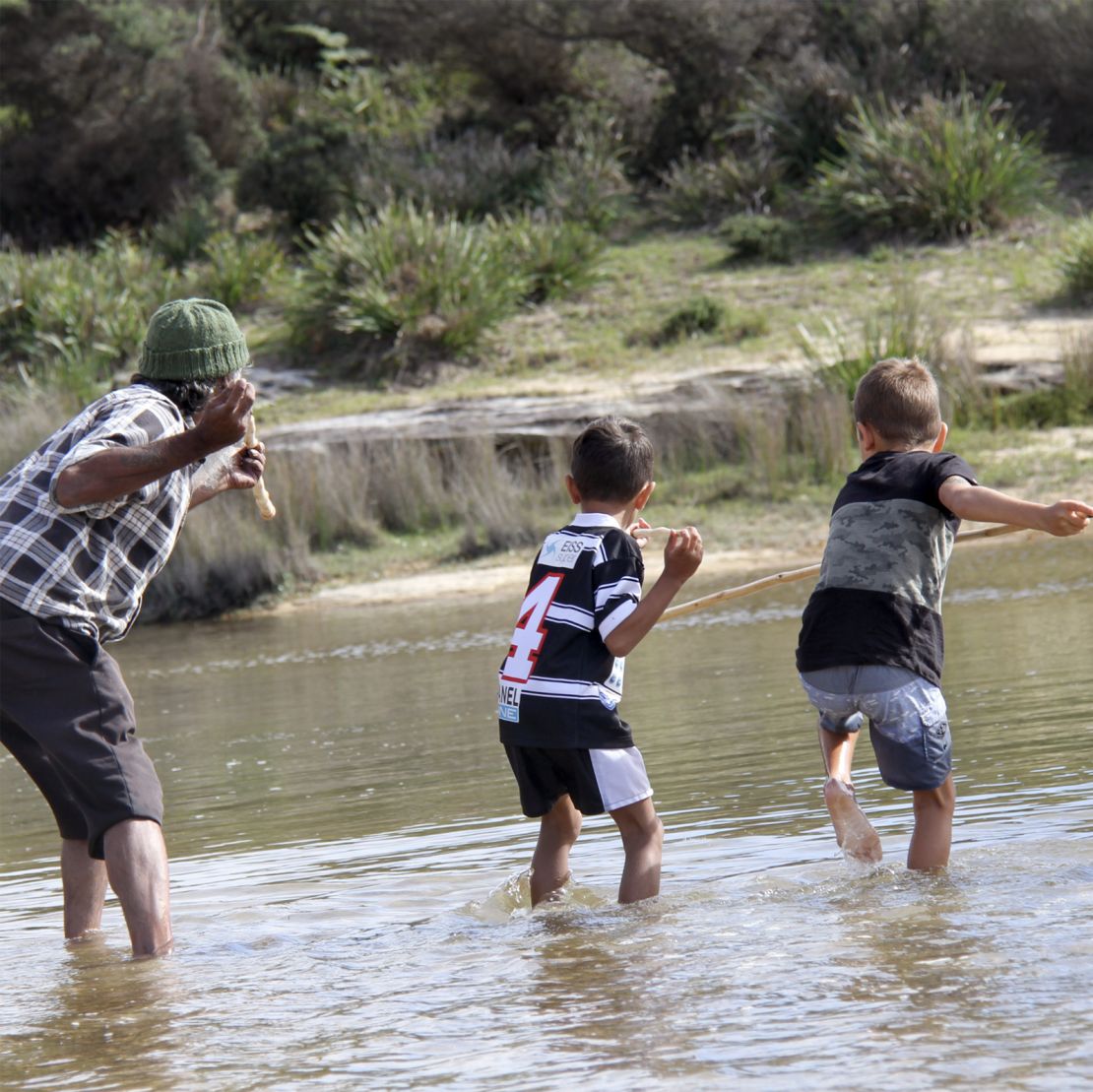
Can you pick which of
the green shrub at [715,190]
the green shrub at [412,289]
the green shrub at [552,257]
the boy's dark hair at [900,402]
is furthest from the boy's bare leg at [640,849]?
the green shrub at [715,190]

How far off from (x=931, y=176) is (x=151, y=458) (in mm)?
19451

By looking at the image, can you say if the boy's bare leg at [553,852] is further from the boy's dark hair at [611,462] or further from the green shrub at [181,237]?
the green shrub at [181,237]

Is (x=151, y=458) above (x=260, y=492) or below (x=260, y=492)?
above

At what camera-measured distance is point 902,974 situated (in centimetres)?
381

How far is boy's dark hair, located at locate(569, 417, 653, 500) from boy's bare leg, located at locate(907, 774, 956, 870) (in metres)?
1.15

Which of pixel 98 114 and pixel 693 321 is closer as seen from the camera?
pixel 693 321

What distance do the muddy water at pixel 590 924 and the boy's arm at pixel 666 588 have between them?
754mm

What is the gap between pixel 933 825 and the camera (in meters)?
4.79

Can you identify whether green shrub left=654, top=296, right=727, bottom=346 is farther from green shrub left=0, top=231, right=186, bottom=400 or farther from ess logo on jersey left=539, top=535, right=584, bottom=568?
ess logo on jersey left=539, top=535, right=584, bottom=568

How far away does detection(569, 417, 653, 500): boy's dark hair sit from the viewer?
15.2ft

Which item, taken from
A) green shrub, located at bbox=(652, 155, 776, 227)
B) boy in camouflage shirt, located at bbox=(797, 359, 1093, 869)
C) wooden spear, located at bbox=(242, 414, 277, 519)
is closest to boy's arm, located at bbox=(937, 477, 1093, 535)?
boy in camouflage shirt, located at bbox=(797, 359, 1093, 869)

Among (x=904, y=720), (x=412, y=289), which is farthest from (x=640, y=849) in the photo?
(x=412, y=289)

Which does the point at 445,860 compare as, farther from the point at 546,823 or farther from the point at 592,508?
the point at 592,508

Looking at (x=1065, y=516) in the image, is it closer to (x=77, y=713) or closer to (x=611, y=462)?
(x=611, y=462)
